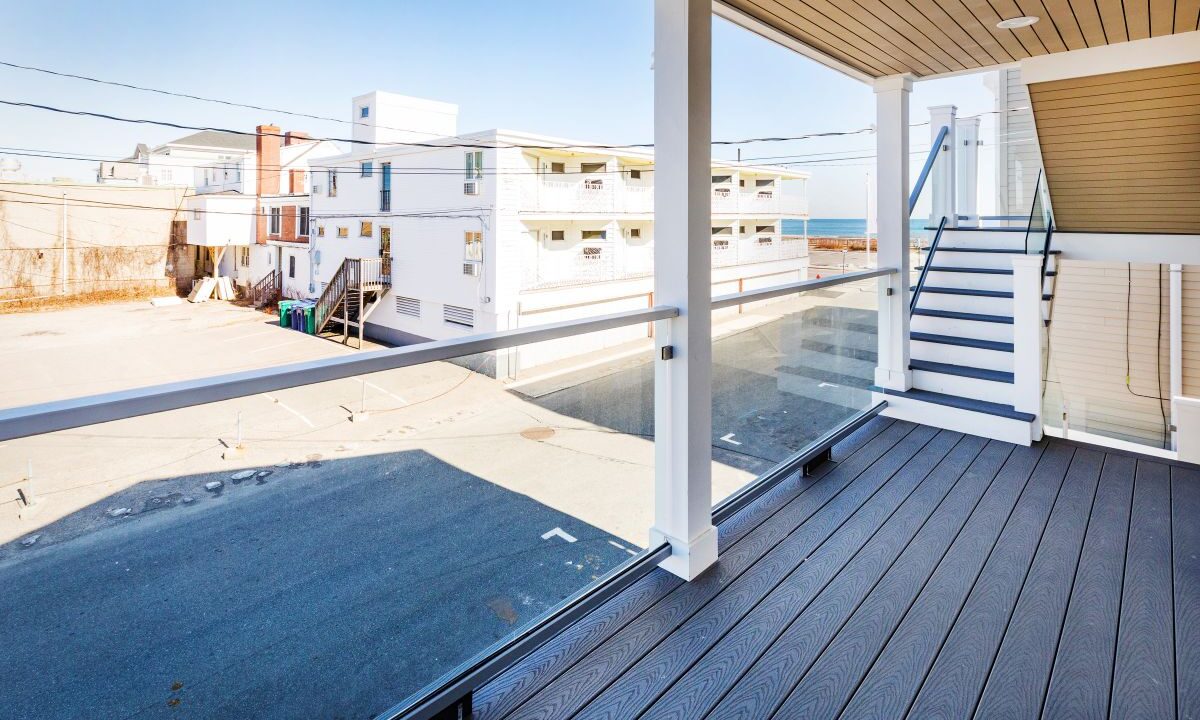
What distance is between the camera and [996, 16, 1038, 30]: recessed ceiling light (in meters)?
2.69

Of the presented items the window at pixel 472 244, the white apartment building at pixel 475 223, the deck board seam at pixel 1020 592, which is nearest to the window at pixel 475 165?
the white apartment building at pixel 475 223

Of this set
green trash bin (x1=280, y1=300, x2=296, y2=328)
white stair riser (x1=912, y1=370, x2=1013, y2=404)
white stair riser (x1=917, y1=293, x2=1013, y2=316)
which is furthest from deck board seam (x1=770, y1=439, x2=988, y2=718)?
green trash bin (x1=280, y1=300, x2=296, y2=328)

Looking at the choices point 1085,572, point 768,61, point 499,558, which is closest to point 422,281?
point 499,558

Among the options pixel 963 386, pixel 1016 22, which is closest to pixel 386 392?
pixel 1016 22

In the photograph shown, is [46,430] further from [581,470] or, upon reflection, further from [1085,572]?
[1085,572]

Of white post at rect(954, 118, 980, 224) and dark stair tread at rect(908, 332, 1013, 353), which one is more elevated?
white post at rect(954, 118, 980, 224)

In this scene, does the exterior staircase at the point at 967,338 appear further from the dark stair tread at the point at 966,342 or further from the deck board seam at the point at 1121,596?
the deck board seam at the point at 1121,596

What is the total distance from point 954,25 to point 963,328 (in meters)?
2.00

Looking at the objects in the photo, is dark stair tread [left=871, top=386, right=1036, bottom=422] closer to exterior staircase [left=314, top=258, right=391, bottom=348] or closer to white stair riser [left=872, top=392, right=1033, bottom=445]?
white stair riser [left=872, top=392, right=1033, bottom=445]

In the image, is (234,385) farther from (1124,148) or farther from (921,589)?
(1124,148)

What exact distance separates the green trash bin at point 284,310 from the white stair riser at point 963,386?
337 centimetres

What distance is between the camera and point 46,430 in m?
0.86

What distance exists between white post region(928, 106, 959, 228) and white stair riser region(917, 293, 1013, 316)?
48.3 inches

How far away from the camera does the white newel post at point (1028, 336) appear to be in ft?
10.6
